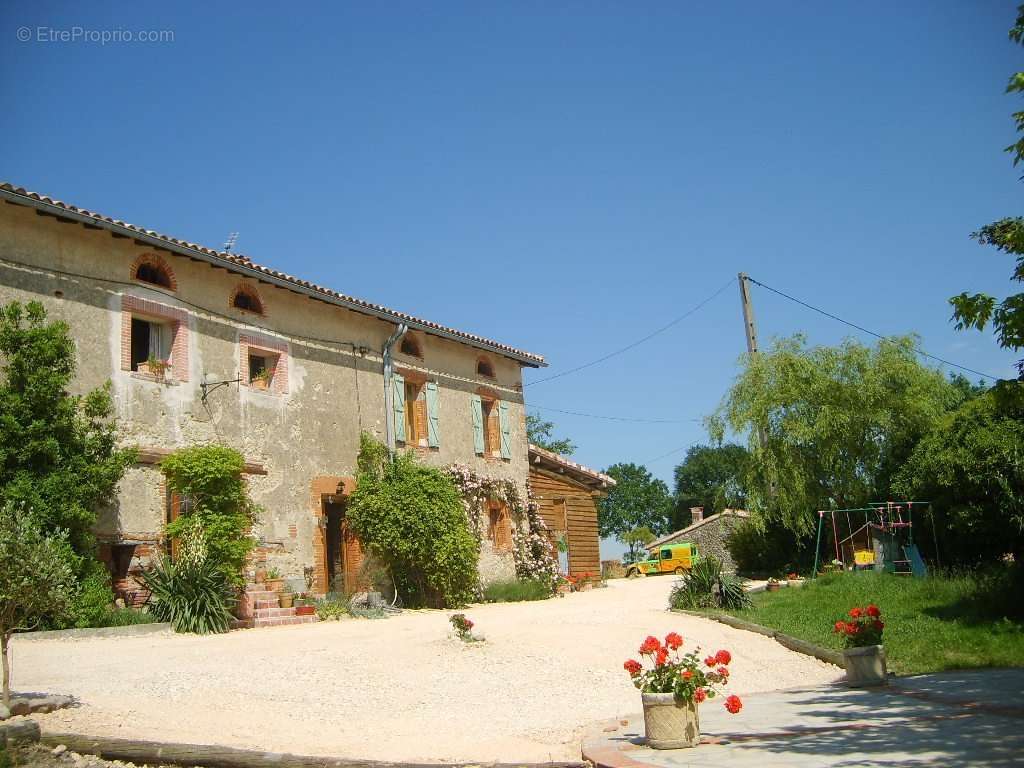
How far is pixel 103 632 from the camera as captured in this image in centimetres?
1198

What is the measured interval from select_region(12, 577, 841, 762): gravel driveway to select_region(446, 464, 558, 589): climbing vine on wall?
658 cm

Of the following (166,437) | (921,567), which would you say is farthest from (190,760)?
(921,567)

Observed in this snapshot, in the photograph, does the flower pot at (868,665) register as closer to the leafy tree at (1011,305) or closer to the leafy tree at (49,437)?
the leafy tree at (1011,305)

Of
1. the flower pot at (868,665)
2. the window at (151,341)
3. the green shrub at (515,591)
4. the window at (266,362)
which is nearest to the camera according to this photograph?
the flower pot at (868,665)

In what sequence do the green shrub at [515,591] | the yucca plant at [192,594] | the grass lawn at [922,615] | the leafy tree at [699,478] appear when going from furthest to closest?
the leafy tree at [699,478] < the green shrub at [515,591] < the yucca plant at [192,594] < the grass lawn at [922,615]

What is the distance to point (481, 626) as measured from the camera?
1398 centimetres

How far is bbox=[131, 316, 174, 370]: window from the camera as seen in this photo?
50.5ft

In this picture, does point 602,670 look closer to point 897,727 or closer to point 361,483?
point 897,727

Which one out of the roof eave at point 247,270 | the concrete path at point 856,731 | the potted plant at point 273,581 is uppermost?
the roof eave at point 247,270

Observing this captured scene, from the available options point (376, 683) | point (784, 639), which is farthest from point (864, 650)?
point (376, 683)

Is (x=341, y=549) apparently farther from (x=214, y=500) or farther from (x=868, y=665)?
(x=868, y=665)

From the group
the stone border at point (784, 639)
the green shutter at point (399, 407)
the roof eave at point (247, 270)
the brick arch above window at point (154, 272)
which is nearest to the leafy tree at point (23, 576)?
the roof eave at point (247, 270)

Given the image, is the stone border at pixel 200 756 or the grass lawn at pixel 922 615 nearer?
the stone border at pixel 200 756

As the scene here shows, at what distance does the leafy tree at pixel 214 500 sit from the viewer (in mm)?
14227
